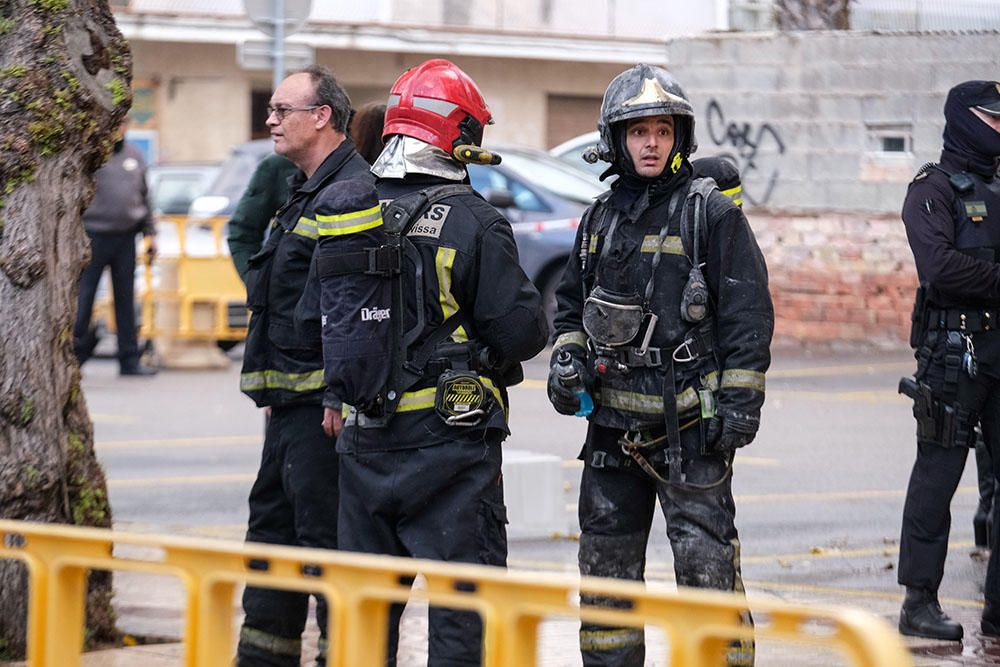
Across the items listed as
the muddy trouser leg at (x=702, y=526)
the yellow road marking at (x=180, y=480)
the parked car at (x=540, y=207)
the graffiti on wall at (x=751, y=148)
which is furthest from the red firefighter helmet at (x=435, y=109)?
the graffiti on wall at (x=751, y=148)

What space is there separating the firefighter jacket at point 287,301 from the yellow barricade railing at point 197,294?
378 inches

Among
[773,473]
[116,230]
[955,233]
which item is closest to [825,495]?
[773,473]

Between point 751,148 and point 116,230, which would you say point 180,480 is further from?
point 751,148

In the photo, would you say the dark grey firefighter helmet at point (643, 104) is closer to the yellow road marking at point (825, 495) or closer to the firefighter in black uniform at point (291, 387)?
the firefighter in black uniform at point (291, 387)

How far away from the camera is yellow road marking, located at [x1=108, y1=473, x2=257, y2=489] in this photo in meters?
9.92

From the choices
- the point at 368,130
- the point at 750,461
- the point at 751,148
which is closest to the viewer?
the point at 368,130

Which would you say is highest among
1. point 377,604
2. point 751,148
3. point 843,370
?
point 751,148

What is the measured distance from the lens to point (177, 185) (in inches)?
795

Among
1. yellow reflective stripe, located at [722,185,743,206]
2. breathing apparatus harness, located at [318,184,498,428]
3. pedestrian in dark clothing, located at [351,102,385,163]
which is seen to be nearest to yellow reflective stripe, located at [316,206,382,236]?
breathing apparatus harness, located at [318,184,498,428]

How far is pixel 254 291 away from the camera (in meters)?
5.77

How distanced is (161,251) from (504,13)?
603 inches

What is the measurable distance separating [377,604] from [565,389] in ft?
6.68

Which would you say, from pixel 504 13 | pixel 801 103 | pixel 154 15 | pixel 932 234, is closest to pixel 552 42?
pixel 504 13

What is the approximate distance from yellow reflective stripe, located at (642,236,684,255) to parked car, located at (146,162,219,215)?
15.0 metres
